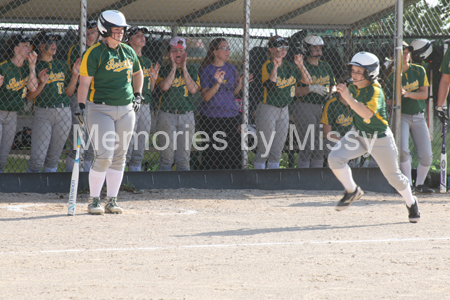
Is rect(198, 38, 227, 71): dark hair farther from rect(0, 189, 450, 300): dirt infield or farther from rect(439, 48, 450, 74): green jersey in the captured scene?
rect(439, 48, 450, 74): green jersey

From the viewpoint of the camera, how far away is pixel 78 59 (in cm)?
723

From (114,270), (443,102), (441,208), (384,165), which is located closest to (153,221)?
(114,270)

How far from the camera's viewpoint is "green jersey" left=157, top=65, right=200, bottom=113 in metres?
7.64

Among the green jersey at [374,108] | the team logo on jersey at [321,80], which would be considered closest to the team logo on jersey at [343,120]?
the team logo on jersey at [321,80]

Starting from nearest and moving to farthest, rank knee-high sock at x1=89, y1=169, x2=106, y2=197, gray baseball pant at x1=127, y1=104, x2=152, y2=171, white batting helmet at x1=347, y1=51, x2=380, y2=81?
white batting helmet at x1=347, y1=51, x2=380, y2=81 < knee-high sock at x1=89, y1=169, x2=106, y2=197 < gray baseball pant at x1=127, y1=104, x2=152, y2=171

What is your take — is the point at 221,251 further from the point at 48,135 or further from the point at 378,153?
the point at 48,135

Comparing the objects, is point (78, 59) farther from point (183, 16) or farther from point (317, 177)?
point (317, 177)

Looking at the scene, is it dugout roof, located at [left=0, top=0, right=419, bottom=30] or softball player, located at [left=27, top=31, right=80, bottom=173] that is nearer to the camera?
softball player, located at [left=27, top=31, right=80, bottom=173]

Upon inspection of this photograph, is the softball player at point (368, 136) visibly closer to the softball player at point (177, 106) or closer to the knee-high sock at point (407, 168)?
the knee-high sock at point (407, 168)

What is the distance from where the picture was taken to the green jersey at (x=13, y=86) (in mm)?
7008

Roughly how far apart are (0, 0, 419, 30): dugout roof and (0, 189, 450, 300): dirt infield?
2.89m

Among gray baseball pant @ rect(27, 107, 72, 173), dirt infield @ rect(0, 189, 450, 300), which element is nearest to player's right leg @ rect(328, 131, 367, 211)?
dirt infield @ rect(0, 189, 450, 300)

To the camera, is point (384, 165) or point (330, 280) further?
point (384, 165)

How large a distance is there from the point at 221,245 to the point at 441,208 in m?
3.31
